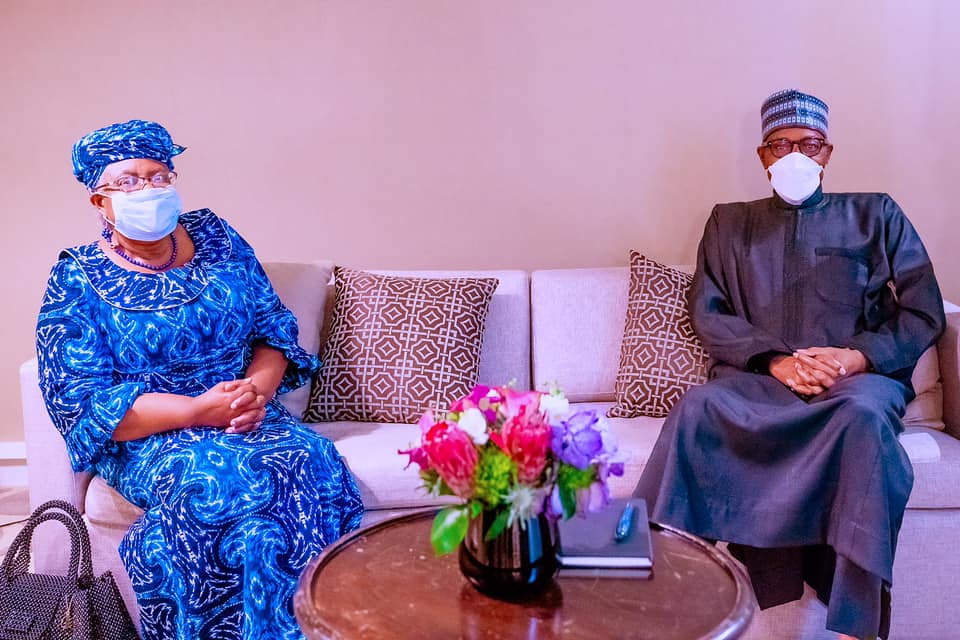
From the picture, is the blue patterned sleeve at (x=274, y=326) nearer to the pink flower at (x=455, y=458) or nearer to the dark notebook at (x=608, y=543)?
the dark notebook at (x=608, y=543)

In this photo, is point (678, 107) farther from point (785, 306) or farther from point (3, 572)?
point (3, 572)

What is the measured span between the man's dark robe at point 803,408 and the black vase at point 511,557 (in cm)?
79

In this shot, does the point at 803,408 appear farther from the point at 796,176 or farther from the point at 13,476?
the point at 13,476

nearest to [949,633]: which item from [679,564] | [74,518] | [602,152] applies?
[679,564]

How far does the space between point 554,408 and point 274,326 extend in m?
1.26

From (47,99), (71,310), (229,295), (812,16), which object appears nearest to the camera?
(71,310)

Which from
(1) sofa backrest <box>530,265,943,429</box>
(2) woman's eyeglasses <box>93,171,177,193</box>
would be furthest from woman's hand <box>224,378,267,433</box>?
(1) sofa backrest <box>530,265,943,429</box>

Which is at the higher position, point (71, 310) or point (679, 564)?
point (71, 310)

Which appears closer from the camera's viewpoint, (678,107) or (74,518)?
(74,518)

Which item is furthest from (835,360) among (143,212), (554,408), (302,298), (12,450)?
(12,450)

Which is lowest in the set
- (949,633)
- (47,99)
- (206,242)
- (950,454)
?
(949,633)

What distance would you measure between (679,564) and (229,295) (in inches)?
52.0

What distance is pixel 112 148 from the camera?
2.19 meters

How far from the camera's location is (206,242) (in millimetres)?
2381
